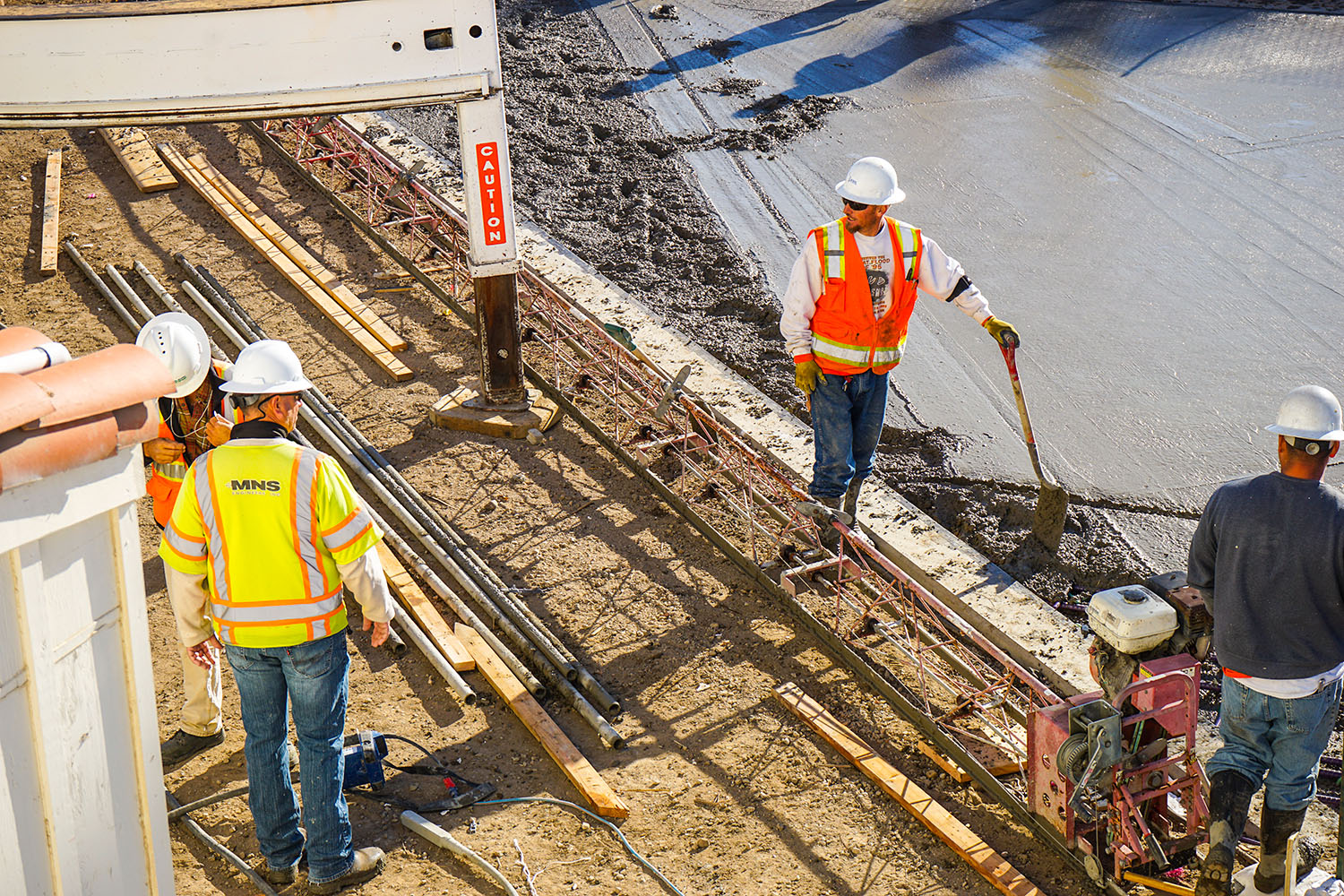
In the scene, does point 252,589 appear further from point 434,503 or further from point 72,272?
point 72,272

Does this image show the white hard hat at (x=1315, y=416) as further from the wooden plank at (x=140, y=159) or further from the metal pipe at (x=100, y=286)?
the wooden plank at (x=140, y=159)

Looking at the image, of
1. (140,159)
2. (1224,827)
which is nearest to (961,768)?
(1224,827)

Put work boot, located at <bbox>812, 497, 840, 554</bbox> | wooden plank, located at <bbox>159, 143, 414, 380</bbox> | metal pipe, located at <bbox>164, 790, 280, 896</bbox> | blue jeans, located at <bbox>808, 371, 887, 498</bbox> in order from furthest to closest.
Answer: wooden plank, located at <bbox>159, 143, 414, 380</bbox>, work boot, located at <bbox>812, 497, 840, 554</bbox>, blue jeans, located at <bbox>808, 371, 887, 498</bbox>, metal pipe, located at <bbox>164, 790, 280, 896</bbox>

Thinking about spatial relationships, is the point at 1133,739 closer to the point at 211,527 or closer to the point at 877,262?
the point at 877,262

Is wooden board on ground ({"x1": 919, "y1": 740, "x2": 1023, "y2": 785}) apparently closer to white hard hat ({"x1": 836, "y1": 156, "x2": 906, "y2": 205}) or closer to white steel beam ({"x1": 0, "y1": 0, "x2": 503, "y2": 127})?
white hard hat ({"x1": 836, "y1": 156, "x2": 906, "y2": 205})

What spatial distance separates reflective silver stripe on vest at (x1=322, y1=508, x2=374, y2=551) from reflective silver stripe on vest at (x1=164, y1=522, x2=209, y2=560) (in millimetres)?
511

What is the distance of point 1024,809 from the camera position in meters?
6.03

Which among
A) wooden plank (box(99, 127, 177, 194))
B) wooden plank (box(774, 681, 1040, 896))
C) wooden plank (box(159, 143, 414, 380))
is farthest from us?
wooden plank (box(99, 127, 177, 194))

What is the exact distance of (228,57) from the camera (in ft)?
27.2

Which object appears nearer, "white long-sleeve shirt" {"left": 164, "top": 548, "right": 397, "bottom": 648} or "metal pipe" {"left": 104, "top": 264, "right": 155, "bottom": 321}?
"white long-sleeve shirt" {"left": 164, "top": 548, "right": 397, "bottom": 648}

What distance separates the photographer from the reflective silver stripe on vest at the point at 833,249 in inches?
287

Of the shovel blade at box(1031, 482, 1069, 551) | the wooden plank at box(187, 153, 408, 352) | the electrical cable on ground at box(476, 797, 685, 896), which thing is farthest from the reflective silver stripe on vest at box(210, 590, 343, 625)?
the wooden plank at box(187, 153, 408, 352)

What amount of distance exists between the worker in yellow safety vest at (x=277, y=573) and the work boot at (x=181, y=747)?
3.78 ft

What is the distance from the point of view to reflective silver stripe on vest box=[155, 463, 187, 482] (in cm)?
627
